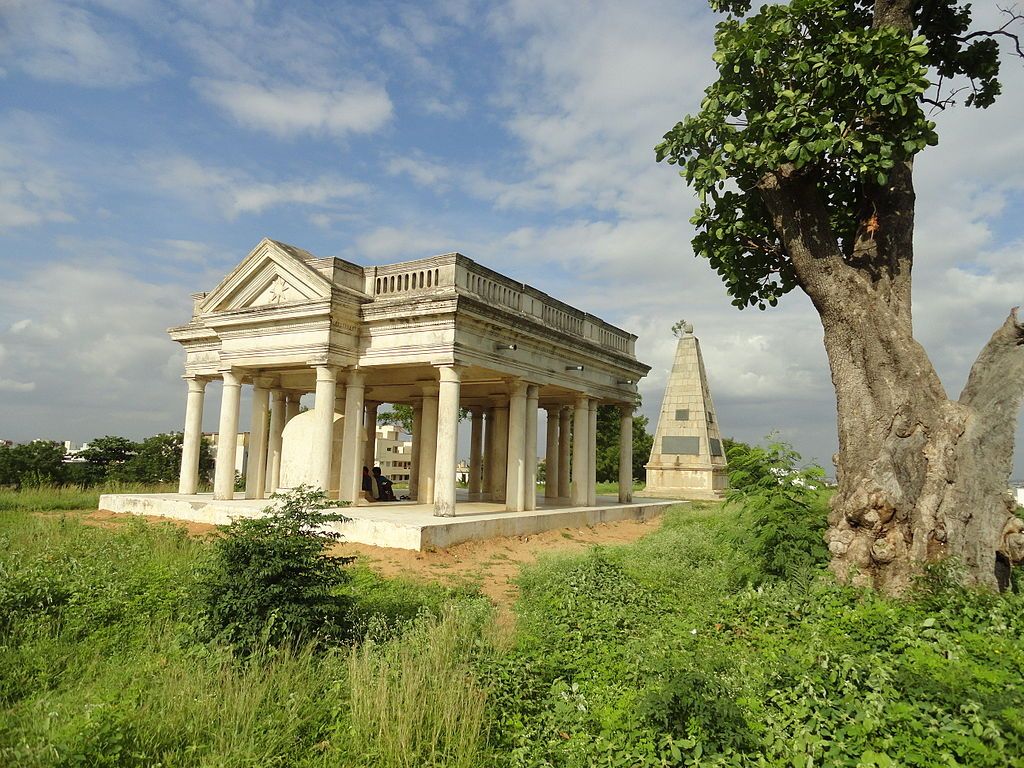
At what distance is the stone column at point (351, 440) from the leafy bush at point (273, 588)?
324 inches

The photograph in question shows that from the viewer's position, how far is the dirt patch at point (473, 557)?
1010 centimetres

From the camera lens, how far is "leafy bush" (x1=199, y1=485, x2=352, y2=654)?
598 centimetres

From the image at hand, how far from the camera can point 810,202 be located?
8164mm

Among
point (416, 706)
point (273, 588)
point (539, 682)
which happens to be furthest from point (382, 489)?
point (416, 706)

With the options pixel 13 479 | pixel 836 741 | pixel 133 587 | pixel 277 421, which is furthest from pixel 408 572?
pixel 13 479

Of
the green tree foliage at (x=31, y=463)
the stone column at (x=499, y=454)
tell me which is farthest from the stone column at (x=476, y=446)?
the green tree foliage at (x=31, y=463)

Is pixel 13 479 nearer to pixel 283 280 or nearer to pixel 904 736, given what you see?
pixel 283 280

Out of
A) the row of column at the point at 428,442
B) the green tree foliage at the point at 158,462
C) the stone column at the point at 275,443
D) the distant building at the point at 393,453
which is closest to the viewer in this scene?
the row of column at the point at 428,442

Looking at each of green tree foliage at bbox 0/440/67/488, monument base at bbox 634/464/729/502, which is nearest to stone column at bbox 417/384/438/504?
monument base at bbox 634/464/729/502

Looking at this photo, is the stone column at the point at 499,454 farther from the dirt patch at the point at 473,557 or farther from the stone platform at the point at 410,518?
the dirt patch at the point at 473,557

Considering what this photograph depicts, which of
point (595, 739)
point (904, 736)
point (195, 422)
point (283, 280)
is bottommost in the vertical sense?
point (595, 739)

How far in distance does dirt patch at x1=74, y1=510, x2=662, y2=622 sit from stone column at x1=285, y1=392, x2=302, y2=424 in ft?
19.4

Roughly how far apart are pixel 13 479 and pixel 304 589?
86.6 feet

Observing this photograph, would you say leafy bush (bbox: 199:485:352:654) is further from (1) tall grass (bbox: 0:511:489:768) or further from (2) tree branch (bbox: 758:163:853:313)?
(2) tree branch (bbox: 758:163:853:313)
